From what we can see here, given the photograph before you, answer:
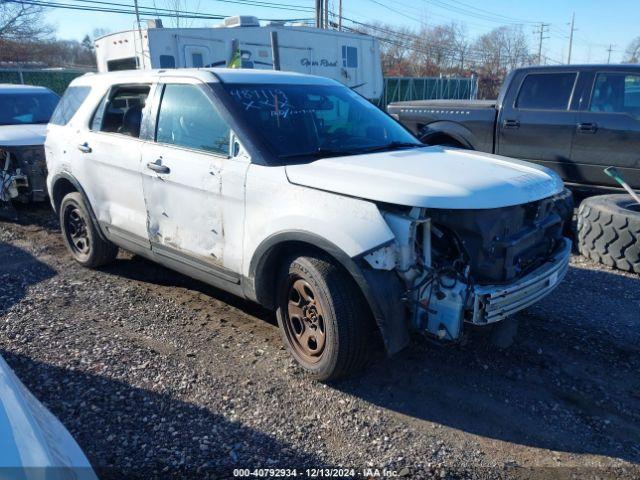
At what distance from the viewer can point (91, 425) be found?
2.98 meters

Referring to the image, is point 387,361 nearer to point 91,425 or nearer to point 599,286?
point 91,425

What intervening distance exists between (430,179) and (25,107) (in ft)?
27.0

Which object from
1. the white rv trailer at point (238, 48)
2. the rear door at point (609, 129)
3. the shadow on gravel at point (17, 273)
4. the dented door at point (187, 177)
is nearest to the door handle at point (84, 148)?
the dented door at point (187, 177)

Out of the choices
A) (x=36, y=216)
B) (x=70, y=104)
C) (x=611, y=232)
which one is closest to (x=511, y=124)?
(x=611, y=232)

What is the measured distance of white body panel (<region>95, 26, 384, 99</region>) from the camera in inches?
515

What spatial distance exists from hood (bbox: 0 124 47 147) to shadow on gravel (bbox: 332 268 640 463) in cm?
620

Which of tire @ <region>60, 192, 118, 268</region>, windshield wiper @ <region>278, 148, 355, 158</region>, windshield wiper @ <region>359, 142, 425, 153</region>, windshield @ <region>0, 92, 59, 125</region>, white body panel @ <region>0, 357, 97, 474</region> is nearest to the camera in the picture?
white body panel @ <region>0, 357, 97, 474</region>

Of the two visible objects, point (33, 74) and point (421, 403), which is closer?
point (421, 403)

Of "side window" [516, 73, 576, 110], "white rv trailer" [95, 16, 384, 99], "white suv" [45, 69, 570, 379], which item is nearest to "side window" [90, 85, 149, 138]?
"white suv" [45, 69, 570, 379]

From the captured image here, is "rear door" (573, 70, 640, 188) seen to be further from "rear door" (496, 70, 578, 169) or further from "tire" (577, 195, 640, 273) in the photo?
"tire" (577, 195, 640, 273)

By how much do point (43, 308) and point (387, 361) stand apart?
9.71ft

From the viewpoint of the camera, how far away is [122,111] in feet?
15.8

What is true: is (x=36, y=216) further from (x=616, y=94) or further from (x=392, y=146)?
(x=616, y=94)

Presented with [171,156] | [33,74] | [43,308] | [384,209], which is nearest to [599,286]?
[384,209]
